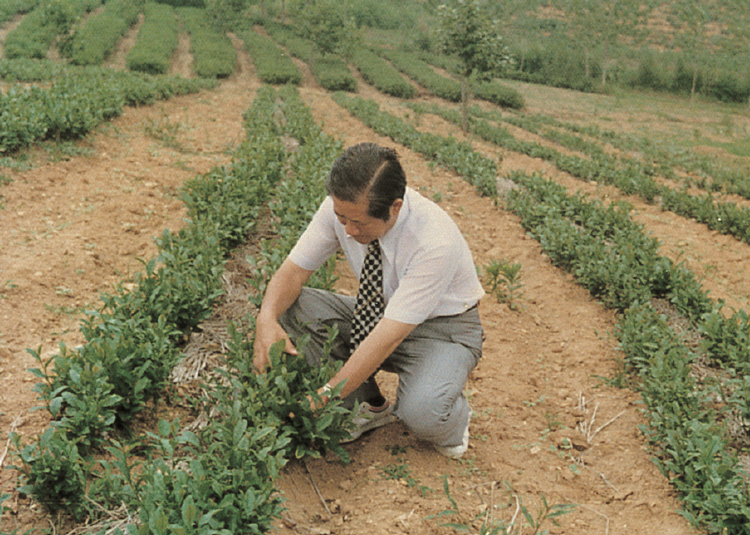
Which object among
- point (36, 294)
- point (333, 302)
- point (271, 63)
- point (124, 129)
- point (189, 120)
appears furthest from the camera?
point (271, 63)

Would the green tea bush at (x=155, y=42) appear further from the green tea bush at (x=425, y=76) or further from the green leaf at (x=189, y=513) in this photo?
the green leaf at (x=189, y=513)

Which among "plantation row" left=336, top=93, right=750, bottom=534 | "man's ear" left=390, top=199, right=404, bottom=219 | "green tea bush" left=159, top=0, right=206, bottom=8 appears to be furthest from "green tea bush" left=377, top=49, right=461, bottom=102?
"man's ear" left=390, top=199, right=404, bottom=219

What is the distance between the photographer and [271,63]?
27531 mm

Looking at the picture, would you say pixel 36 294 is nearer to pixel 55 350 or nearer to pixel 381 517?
pixel 55 350

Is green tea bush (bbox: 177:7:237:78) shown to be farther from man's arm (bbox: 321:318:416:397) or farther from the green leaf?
the green leaf

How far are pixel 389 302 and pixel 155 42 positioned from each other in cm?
2984

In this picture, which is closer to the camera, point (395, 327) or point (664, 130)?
point (395, 327)

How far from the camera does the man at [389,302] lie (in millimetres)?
2564

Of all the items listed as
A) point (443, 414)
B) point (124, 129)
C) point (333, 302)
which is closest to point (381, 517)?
point (443, 414)

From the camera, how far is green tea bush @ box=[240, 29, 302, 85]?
1001 inches

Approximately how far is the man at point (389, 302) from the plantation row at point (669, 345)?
42.0 inches

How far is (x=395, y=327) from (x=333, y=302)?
729 millimetres

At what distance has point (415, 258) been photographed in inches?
105

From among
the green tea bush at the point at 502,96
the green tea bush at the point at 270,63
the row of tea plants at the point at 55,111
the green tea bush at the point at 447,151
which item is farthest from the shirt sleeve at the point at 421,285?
the green tea bush at the point at 502,96
